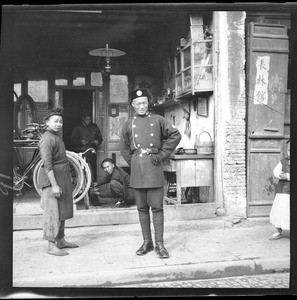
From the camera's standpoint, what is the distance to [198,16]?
7.75m

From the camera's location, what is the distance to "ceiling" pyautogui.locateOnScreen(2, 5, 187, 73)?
9102mm

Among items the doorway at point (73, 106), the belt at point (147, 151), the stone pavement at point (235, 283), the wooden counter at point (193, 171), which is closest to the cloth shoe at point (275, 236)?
the stone pavement at point (235, 283)

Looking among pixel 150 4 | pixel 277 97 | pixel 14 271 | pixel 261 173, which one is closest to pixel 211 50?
pixel 277 97

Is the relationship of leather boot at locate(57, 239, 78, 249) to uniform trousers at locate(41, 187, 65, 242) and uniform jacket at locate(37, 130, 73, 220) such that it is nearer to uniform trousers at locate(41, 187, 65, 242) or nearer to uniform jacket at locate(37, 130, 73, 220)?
uniform trousers at locate(41, 187, 65, 242)

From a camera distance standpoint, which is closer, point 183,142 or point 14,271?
point 14,271

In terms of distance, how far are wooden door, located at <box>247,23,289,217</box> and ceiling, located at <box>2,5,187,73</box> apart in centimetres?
210

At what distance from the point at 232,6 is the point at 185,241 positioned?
11.3ft

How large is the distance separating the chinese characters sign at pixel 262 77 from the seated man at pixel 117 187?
2.92 metres

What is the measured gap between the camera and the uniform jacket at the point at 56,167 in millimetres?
5527

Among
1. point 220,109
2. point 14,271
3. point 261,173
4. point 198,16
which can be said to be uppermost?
point 198,16

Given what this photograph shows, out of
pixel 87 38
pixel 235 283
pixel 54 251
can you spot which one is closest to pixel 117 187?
pixel 54 251

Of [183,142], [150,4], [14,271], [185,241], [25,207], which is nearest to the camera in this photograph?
[150,4]

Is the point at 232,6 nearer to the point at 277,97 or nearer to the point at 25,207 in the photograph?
the point at 277,97

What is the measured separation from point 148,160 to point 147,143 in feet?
0.78
